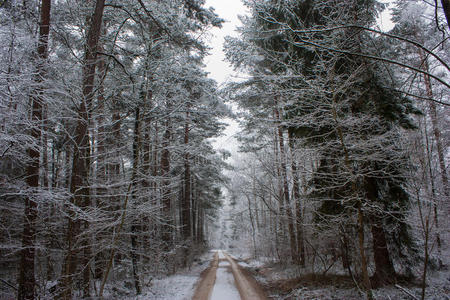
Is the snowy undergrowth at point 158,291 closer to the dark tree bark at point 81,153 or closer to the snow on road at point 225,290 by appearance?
the snow on road at point 225,290

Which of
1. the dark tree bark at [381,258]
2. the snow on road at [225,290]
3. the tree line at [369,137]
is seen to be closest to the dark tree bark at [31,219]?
the tree line at [369,137]

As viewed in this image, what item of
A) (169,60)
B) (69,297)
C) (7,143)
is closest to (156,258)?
(69,297)

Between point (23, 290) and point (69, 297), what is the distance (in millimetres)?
1232

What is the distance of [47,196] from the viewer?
4.16 meters

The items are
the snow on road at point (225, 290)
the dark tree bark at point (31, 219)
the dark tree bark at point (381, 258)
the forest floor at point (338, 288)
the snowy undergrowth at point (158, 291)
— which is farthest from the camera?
the snow on road at point (225, 290)

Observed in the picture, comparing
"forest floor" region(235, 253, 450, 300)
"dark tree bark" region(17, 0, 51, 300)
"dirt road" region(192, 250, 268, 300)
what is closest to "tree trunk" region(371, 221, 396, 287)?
"forest floor" region(235, 253, 450, 300)

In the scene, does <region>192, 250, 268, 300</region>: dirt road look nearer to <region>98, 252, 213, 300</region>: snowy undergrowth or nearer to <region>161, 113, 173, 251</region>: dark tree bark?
<region>98, 252, 213, 300</region>: snowy undergrowth

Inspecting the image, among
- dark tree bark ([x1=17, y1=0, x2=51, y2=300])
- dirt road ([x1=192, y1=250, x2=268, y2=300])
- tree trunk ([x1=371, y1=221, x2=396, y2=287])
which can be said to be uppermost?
dark tree bark ([x1=17, y1=0, x2=51, y2=300])

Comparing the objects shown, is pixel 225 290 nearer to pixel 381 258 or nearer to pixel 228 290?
pixel 228 290

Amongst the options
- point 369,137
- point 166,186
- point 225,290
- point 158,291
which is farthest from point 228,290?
point 369,137

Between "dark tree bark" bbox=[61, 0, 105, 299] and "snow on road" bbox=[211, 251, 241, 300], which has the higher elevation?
"dark tree bark" bbox=[61, 0, 105, 299]

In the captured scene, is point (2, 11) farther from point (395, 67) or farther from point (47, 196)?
point (395, 67)

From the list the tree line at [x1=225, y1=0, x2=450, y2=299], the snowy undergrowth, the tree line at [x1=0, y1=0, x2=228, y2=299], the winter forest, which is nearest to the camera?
the tree line at [x1=0, y1=0, x2=228, y2=299]

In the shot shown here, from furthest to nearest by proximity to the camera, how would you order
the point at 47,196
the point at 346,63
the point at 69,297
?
1. the point at 346,63
2. the point at 69,297
3. the point at 47,196
